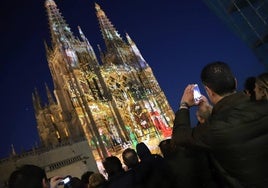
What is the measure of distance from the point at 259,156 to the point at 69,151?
27948mm

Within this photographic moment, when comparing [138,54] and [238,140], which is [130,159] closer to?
[238,140]

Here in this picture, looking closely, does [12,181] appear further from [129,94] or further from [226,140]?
[129,94]

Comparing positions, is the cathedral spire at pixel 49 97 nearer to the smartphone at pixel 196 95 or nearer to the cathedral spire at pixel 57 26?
the cathedral spire at pixel 57 26

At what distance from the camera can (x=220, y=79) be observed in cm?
284

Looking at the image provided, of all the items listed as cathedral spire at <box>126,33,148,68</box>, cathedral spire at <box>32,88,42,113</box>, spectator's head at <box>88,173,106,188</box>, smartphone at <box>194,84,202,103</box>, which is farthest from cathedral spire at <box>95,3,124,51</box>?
smartphone at <box>194,84,202,103</box>

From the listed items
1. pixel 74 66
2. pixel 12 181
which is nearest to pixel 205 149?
pixel 12 181

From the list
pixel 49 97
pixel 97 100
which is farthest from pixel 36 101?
pixel 97 100

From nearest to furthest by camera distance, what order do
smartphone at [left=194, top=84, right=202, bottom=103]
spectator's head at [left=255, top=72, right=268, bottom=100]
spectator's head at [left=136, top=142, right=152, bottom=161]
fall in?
smartphone at [left=194, top=84, right=202, bottom=103], spectator's head at [left=136, top=142, right=152, bottom=161], spectator's head at [left=255, top=72, right=268, bottom=100]

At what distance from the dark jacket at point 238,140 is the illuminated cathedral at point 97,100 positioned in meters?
30.7

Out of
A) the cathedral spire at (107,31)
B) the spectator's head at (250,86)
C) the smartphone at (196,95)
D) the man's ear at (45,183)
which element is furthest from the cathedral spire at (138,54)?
the man's ear at (45,183)

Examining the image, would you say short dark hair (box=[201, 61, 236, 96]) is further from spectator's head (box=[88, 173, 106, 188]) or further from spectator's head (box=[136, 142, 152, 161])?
spectator's head (box=[88, 173, 106, 188])

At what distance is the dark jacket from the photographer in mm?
2520

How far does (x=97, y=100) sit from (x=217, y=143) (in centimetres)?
3654

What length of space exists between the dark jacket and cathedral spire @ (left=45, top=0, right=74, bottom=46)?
132ft
